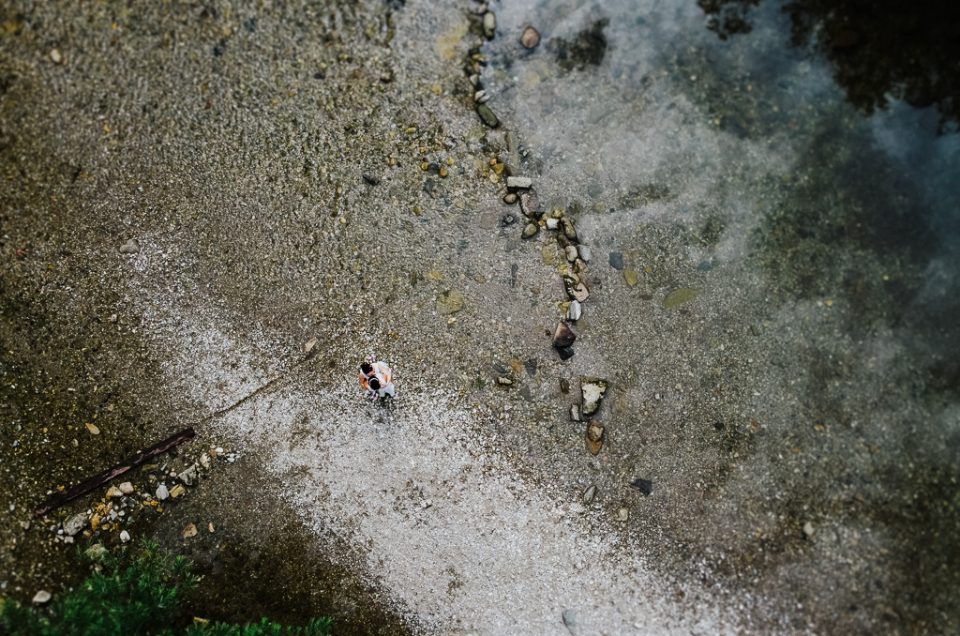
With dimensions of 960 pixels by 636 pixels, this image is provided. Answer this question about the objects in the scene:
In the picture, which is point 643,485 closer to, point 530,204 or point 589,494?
point 589,494

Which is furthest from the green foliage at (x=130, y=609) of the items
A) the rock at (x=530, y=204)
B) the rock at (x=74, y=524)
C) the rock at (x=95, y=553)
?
the rock at (x=530, y=204)

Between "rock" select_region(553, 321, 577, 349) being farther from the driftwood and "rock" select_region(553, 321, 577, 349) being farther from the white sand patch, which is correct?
the driftwood

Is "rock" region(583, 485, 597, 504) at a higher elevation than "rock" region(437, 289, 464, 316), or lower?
lower

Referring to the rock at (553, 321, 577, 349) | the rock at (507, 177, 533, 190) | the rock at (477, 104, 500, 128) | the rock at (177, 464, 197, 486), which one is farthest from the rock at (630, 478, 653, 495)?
the rock at (177, 464, 197, 486)

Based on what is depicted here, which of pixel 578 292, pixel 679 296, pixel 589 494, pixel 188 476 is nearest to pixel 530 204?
pixel 578 292

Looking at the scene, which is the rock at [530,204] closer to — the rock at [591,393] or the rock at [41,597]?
the rock at [591,393]

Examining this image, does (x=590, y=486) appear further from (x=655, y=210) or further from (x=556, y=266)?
(x=655, y=210)
